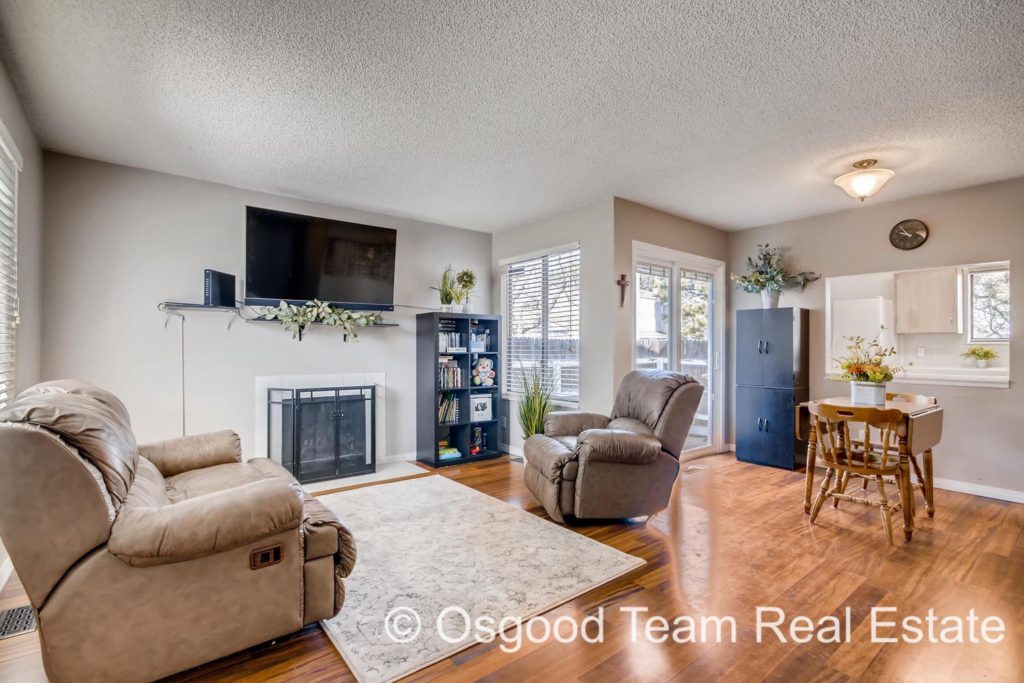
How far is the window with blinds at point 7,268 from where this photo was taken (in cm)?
248

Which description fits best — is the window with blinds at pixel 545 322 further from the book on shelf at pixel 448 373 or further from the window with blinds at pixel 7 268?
the window with blinds at pixel 7 268

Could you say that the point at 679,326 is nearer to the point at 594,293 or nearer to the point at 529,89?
the point at 594,293

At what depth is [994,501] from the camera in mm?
3781

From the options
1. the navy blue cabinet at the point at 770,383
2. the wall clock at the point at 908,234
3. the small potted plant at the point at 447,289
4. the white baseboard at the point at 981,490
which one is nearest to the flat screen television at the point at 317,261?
the small potted plant at the point at 447,289

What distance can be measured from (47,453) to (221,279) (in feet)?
8.66

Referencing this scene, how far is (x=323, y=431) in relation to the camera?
4.34 metres

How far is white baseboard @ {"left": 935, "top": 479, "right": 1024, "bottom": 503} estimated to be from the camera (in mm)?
3791

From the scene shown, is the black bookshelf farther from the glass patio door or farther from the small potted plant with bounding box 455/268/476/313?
the glass patio door

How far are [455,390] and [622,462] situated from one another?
2.37 m

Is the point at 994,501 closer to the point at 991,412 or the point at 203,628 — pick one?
the point at 991,412

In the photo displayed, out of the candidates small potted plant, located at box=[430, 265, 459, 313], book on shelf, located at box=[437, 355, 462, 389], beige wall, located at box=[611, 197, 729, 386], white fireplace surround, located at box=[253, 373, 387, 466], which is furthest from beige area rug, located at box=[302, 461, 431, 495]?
beige wall, located at box=[611, 197, 729, 386]

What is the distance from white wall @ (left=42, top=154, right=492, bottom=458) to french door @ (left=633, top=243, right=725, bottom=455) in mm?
2960

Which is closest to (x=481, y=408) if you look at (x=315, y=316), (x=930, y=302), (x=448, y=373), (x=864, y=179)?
(x=448, y=373)

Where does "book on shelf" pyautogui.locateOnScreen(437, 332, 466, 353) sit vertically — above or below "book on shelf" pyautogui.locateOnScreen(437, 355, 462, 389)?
above
